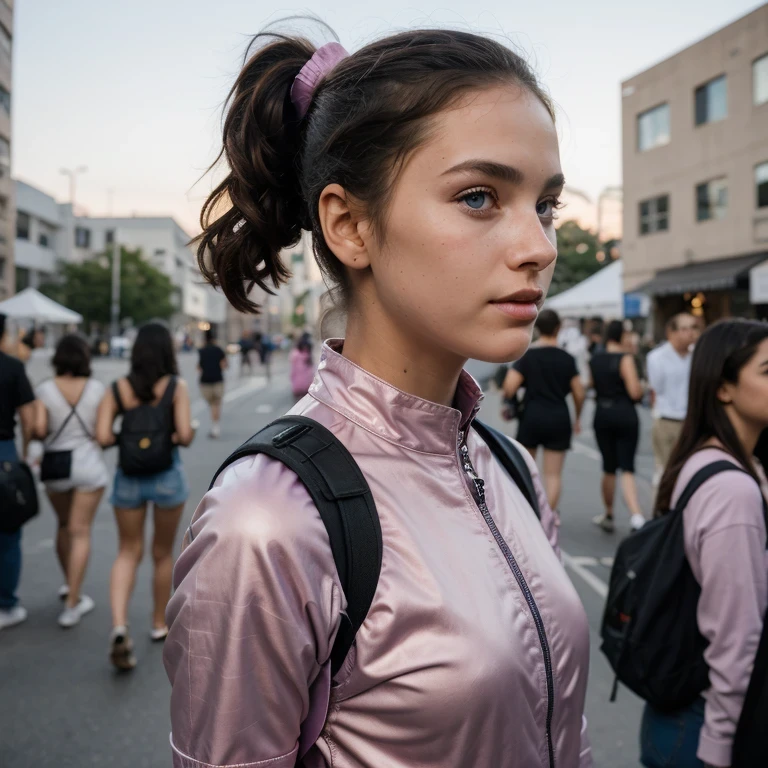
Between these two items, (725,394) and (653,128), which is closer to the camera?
(725,394)

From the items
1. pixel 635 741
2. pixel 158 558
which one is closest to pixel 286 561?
pixel 635 741

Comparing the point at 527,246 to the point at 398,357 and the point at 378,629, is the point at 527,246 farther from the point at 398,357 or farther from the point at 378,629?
the point at 378,629

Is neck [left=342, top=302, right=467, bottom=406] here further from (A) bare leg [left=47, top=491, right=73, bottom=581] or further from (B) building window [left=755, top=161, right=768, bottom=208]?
(B) building window [left=755, top=161, right=768, bottom=208]

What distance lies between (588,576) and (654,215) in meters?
22.6

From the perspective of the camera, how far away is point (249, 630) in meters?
0.96

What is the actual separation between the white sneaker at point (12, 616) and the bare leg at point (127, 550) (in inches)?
27.8

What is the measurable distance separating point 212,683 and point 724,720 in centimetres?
149

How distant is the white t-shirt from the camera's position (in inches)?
277

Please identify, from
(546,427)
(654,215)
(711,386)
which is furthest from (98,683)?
(654,215)

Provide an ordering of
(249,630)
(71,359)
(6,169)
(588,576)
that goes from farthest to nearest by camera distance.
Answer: (6,169) < (588,576) < (71,359) < (249,630)

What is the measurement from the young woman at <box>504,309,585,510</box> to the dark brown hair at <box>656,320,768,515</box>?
4163 millimetres

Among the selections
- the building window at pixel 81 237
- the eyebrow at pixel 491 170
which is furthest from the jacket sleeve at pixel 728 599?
the building window at pixel 81 237

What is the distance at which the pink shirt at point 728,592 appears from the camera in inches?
73.2

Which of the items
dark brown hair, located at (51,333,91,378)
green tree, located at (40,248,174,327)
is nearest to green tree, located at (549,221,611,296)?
green tree, located at (40,248,174,327)
